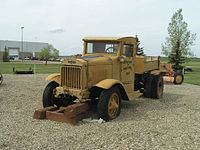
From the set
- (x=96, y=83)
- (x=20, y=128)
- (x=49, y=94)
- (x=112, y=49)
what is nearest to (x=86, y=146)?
(x=20, y=128)

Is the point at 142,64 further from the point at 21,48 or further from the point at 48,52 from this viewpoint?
the point at 21,48

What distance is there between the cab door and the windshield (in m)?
0.35

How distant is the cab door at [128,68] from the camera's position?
6.98 m

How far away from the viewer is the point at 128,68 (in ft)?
23.8

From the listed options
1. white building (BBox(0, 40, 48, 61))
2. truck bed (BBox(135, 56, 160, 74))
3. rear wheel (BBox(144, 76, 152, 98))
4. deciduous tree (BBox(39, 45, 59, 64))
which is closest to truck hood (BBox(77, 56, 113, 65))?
truck bed (BBox(135, 56, 160, 74))

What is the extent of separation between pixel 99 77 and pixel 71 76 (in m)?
0.83

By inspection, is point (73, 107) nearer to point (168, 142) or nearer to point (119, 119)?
point (119, 119)

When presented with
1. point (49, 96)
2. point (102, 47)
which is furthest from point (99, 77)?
point (49, 96)

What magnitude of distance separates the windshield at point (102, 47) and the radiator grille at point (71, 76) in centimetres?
154

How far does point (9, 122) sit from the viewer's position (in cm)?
546

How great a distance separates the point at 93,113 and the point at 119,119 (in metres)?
0.97

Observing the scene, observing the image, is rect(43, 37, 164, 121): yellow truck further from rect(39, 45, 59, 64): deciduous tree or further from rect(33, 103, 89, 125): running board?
rect(39, 45, 59, 64): deciduous tree

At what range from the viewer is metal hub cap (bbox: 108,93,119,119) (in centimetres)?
582

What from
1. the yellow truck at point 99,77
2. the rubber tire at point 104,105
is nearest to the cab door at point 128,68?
the yellow truck at point 99,77
